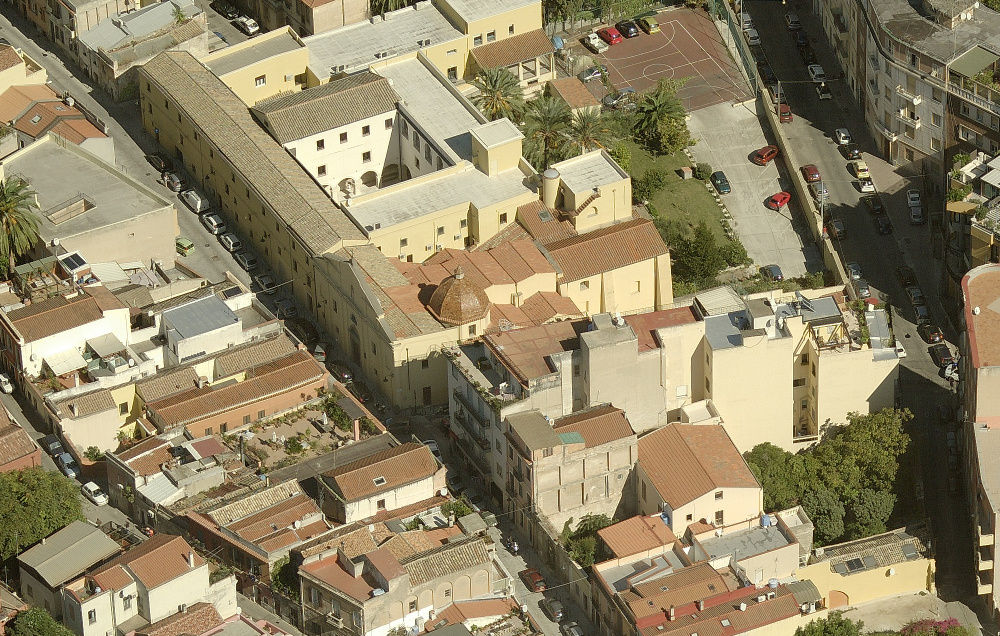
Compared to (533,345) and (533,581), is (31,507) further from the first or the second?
(533,345)

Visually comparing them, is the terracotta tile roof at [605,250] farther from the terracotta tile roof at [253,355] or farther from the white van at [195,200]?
the white van at [195,200]

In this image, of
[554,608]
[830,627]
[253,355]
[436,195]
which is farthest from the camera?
[436,195]

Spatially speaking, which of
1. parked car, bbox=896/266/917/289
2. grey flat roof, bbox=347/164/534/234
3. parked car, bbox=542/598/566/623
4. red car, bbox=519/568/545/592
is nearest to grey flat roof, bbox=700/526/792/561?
parked car, bbox=542/598/566/623

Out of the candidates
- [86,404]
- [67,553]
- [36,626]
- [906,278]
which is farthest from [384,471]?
[906,278]

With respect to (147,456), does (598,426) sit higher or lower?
lower

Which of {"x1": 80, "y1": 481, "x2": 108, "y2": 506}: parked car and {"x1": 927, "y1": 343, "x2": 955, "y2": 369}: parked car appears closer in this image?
{"x1": 80, "y1": 481, "x2": 108, "y2": 506}: parked car

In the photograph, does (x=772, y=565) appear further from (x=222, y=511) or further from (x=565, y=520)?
(x=222, y=511)

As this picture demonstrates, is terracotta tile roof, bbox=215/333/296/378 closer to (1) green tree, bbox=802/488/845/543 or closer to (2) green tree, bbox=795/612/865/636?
(1) green tree, bbox=802/488/845/543

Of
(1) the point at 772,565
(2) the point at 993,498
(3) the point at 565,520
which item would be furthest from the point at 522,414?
(2) the point at 993,498
